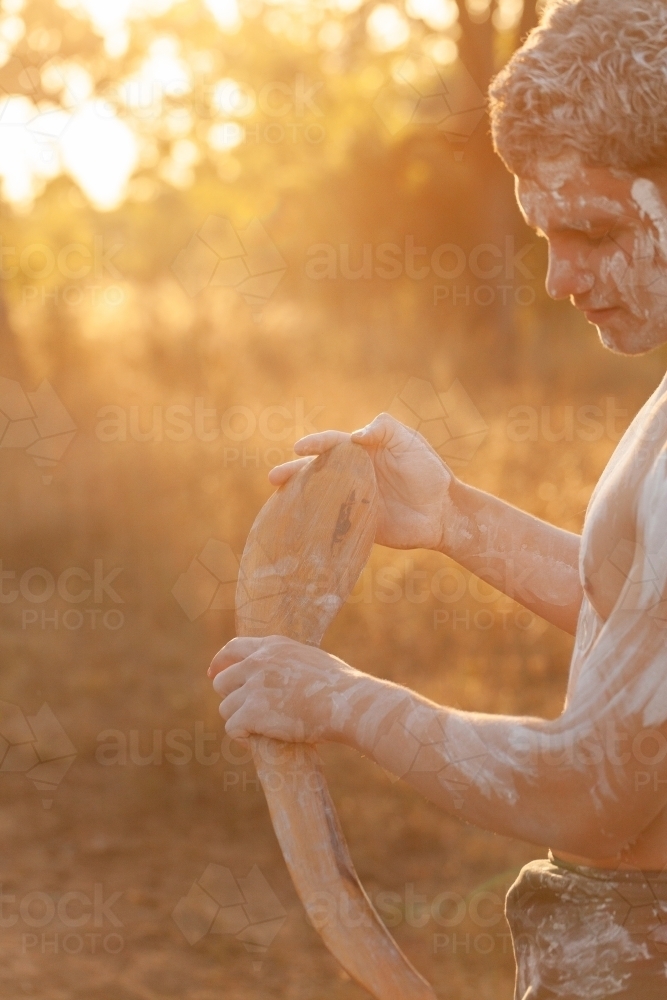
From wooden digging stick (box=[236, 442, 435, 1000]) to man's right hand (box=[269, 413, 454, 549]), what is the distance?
0.11m

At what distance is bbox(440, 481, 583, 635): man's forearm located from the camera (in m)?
1.97

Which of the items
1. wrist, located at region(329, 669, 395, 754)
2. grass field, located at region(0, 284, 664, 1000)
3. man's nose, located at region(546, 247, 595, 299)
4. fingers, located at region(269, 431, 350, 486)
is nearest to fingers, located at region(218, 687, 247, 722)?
wrist, located at region(329, 669, 395, 754)

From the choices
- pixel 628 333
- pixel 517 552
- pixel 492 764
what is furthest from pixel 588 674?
pixel 517 552

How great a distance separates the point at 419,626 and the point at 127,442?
3.34m

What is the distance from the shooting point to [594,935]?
1512mm

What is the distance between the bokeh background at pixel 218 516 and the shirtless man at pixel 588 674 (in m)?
2.43

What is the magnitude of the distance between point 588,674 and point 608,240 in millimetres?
629

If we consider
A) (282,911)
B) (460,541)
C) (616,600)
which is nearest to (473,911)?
(282,911)

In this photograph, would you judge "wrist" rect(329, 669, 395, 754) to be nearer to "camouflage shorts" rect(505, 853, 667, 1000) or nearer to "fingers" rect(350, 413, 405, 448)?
"camouflage shorts" rect(505, 853, 667, 1000)

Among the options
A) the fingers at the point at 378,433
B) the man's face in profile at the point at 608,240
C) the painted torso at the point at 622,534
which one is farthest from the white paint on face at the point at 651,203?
the fingers at the point at 378,433

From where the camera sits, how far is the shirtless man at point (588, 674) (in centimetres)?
129

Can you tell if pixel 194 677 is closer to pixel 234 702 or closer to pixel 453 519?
pixel 453 519

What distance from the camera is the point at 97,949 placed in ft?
13.0

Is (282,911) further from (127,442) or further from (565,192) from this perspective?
(127,442)
